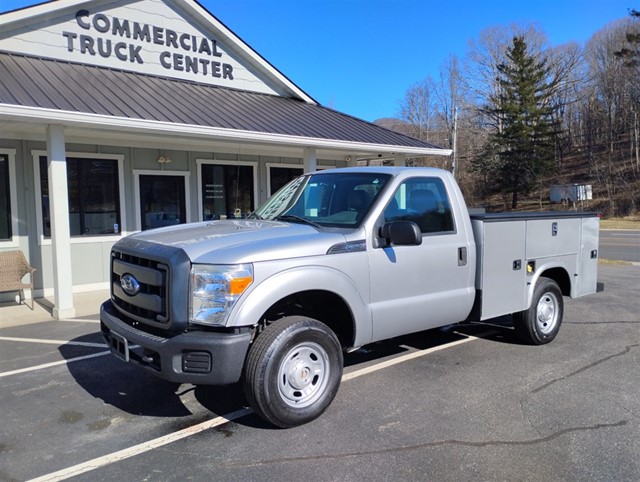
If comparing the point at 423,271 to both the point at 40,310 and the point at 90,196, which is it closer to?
the point at 40,310

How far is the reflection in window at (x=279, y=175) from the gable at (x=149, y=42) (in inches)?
76.7

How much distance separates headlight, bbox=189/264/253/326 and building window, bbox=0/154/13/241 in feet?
25.4

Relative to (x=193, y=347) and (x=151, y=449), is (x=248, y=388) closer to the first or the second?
(x=193, y=347)

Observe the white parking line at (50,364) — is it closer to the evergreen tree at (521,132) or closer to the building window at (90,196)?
the building window at (90,196)

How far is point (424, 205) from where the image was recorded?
500 centimetres

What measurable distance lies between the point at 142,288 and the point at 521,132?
46.2m

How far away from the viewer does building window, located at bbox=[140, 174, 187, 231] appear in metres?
11.4

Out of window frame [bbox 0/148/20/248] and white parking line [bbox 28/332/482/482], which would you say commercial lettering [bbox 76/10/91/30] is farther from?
white parking line [bbox 28/332/482/482]

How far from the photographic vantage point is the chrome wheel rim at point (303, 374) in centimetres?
388

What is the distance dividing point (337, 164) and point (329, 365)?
11605 mm

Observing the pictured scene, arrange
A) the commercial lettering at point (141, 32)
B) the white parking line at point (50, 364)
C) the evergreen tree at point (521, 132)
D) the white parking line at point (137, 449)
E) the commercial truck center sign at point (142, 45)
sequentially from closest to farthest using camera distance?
the white parking line at point (137, 449), the white parking line at point (50, 364), the commercial truck center sign at point (142, 45), the commercial lettering at point (141, 32), the evergreen tree at point (521, 132)

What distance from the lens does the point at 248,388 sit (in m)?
3.69

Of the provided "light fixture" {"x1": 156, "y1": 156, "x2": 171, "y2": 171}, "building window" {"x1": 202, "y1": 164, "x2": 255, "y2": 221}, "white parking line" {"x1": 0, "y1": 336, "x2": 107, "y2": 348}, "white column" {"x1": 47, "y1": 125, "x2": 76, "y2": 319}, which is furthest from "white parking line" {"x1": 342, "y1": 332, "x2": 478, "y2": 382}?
"light fixture" {"x1": 156, "y1": 156, "x2": 171, "y2": 171}

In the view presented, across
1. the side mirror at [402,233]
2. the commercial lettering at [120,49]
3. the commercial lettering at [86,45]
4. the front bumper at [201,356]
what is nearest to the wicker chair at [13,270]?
the commercial lettering at [86,45]
